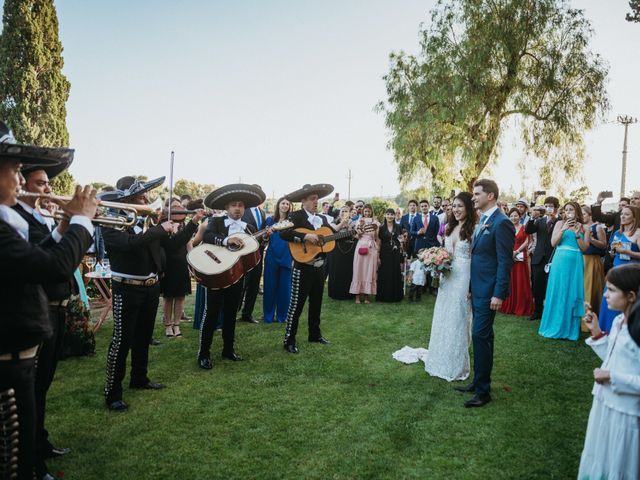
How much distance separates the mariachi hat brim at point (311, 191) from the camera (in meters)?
6.92

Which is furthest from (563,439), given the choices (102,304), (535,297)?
(102,304)

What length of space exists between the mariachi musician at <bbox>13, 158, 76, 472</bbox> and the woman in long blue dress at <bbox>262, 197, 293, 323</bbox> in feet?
17.0

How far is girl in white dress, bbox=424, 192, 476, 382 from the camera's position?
18.4 feet

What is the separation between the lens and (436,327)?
19.6 feet

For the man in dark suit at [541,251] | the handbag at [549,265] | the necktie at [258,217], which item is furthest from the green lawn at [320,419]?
the necktie at [258,217]

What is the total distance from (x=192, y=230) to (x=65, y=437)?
8.40ft

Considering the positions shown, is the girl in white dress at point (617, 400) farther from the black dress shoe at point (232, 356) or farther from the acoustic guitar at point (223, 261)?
the black dress shoe at point (232, 356)

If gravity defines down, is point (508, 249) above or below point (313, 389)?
above

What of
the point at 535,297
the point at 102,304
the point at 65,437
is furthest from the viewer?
the point at 102,304

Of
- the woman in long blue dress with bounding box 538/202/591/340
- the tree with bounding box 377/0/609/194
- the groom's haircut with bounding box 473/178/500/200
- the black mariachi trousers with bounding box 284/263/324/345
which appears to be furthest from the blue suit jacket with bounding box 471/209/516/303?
the tree with bounding box 377/0/609/194

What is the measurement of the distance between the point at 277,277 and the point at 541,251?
217 inches

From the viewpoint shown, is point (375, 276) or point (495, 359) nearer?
point (495, 359)

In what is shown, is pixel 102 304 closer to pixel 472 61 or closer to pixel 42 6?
pixel 472 61

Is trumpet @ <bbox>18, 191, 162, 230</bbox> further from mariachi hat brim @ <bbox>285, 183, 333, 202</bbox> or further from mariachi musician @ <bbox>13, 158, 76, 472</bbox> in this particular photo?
mariachi hat brim @ <bbox>285, 183, 333, 202</bbox>
